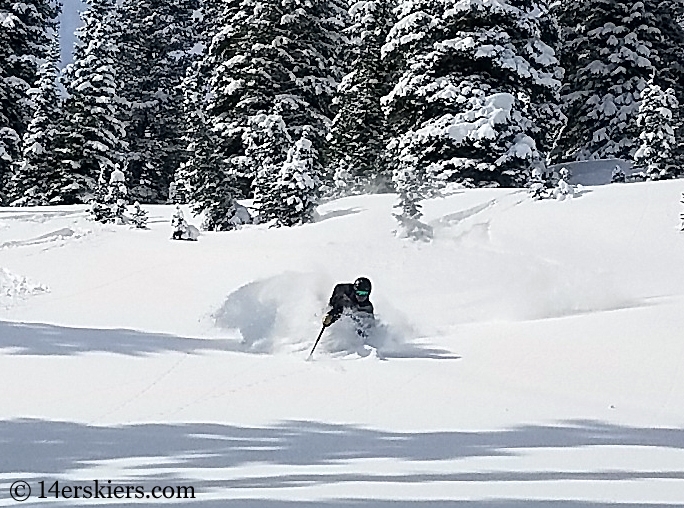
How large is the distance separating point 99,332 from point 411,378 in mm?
3491

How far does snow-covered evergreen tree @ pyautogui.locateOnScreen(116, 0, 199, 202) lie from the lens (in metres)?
33.7

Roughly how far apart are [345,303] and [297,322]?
1.26 m

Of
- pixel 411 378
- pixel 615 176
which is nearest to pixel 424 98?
pixel 615 176

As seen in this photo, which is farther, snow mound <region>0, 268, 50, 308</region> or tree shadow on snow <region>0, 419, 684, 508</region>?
snow mound <region>0, 268, 50, 308</region>

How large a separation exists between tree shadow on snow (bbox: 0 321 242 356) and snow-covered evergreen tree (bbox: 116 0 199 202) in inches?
932

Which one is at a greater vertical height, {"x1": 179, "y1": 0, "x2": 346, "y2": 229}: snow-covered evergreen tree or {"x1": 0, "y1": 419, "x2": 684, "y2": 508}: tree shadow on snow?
{"x1": 179, "y1": 0, "x2": 346, "y2": 229}: snow-covered evergreen tree

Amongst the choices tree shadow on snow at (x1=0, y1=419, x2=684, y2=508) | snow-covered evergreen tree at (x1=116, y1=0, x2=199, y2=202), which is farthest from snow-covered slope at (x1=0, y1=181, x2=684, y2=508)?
snow-covered evergreen tree at (x1=116, y1=0, x2=199, y2=202)

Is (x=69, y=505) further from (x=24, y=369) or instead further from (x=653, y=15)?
(x=653, y=15)

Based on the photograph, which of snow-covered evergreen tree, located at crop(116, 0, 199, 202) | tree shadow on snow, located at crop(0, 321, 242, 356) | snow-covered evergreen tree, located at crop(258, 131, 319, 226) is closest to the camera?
tree shadow on snow, located at crop(0, 321, 242, 356)

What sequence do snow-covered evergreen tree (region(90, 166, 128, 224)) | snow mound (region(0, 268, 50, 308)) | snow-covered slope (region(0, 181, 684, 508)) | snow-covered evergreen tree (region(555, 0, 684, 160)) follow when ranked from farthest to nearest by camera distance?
snow-covered evergreen tree (region(555, 0, 684, 160)) → snow-covered evergreen tree (region(90, 166, 128, 224)) → snow mound (region(0, 268, 50, 308)) → snow-covered slope (region(0, 181, 684, 508))

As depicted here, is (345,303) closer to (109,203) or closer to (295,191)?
(295,191)

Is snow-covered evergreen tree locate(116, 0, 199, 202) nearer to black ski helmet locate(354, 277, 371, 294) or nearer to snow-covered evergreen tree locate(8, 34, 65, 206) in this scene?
snow-covered evergreen tree locate(8, 34, 65, 206)

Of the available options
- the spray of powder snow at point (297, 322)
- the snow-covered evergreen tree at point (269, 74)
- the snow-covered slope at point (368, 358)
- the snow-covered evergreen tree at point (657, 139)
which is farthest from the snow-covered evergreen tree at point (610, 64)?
the spray of powder snow at point (297, 322)

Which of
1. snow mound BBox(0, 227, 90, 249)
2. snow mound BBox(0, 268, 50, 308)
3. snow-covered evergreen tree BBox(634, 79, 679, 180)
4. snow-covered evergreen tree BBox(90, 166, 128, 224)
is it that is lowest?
snow mound BBox(0, 268, 50, 308)
